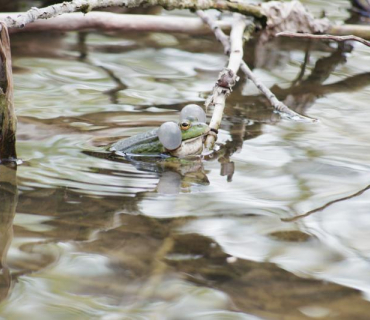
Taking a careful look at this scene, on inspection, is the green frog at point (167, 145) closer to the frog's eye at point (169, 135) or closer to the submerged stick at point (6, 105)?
the frog's eye at point (169, 135)

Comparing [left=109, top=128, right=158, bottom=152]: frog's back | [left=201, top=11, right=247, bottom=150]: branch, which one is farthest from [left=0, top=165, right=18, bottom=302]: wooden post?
[left=201, top=11, right=247, bottom=150]: branch

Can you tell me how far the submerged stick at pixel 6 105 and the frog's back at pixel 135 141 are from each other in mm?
453

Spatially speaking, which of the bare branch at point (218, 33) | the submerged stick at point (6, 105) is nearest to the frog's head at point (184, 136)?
the submerged stick at point (6, 105)

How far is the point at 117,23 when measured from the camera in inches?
182

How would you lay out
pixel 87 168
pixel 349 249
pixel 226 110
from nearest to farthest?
pixel 349 249 < pixel 87 168 < pixel 226 110

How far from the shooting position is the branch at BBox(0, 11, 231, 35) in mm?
4539

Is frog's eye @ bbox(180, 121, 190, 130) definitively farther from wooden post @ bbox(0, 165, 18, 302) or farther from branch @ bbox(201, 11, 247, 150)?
wooden post @ bbox(0, 165, 18, 302)

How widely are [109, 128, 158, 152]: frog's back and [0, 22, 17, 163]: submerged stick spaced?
0.45m

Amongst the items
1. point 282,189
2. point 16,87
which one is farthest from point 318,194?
point 16,87

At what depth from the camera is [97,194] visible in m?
2.57

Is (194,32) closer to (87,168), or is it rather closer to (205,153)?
(205,153)

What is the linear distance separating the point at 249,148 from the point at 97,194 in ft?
2.92

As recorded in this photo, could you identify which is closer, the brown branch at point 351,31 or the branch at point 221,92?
the branch at point 221,92

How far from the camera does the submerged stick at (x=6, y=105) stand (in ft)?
8.85
